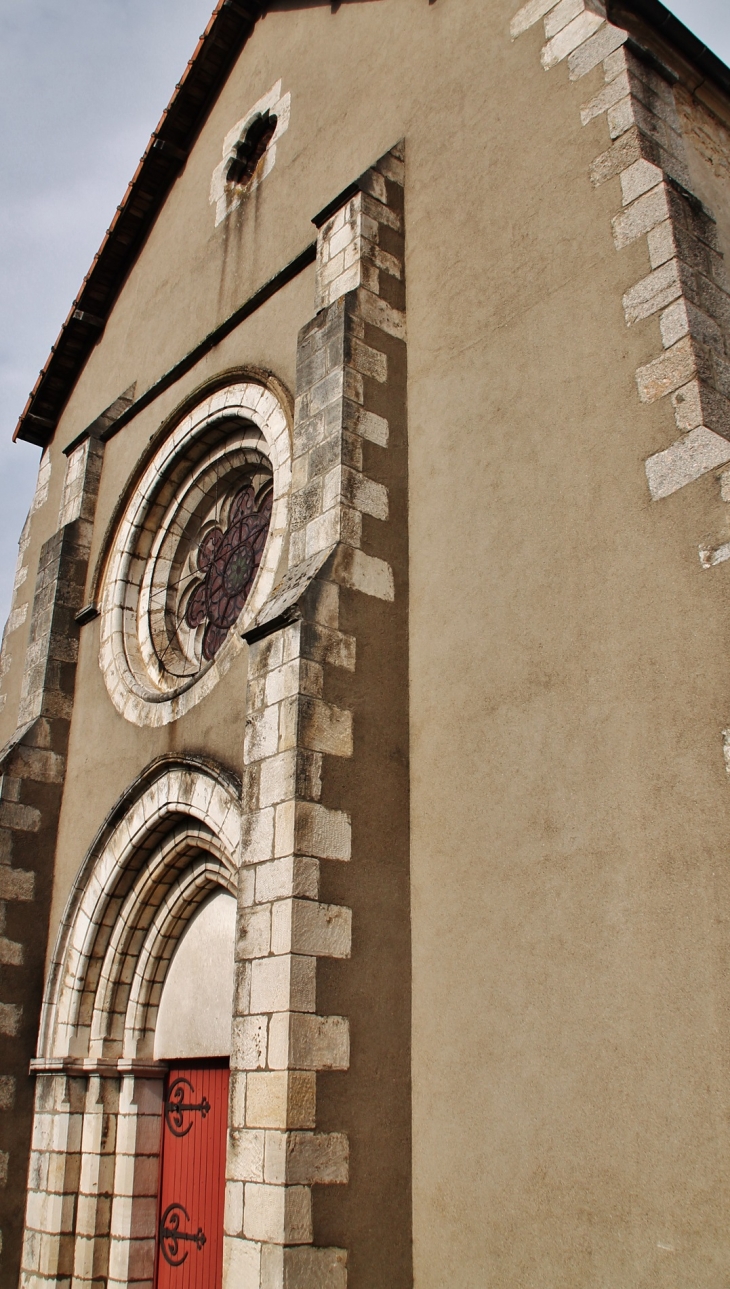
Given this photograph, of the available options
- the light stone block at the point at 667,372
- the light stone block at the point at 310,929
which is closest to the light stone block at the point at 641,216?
the light stone block at the point at 667,372

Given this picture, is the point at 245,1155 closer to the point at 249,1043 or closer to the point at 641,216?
the point at 249,1043

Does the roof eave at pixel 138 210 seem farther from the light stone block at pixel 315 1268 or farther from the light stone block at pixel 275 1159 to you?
the light stone block at pixel 315 1268

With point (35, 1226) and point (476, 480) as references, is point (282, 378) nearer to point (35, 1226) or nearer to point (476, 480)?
point (476, 480)

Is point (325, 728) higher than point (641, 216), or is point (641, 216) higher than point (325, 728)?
point (641, 216)

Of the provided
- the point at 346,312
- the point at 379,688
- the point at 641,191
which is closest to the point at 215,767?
the point at 379,688

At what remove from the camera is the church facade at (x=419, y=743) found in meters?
3.50

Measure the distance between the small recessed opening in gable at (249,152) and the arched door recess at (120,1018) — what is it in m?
4.58

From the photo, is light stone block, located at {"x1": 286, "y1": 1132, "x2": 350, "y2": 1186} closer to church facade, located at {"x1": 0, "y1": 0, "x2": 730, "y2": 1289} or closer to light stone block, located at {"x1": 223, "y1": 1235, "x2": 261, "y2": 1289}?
church facade, located at {"x1": 0, "y1": 0, "x2": 730, "y2": 1289}

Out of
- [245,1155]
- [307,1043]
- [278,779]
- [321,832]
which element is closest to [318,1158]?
[245,1155]

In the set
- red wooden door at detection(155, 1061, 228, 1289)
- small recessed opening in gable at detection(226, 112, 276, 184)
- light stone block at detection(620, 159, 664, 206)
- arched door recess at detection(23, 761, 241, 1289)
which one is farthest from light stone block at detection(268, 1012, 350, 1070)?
small recessed opening in gable at detection(226, 112, 276, 184)

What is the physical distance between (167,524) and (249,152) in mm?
2890

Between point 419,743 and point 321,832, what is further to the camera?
point 419,743

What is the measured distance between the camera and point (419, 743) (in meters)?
4.61

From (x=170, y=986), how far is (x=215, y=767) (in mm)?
1507
